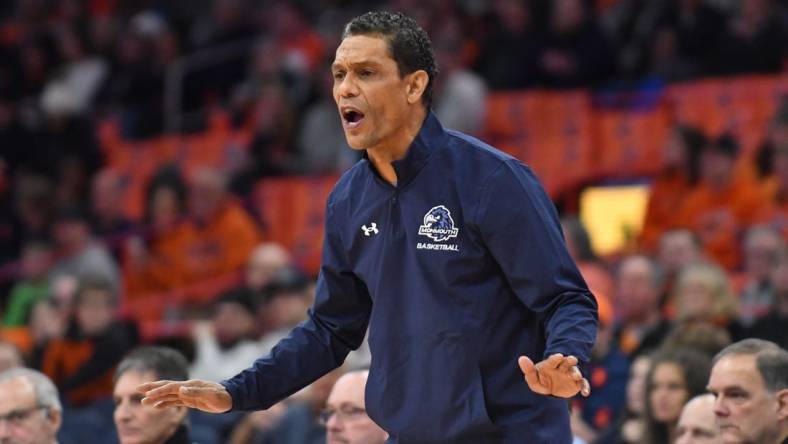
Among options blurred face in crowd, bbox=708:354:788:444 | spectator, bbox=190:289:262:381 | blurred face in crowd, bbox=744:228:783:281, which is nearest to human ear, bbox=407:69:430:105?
blurred face in crowd, bbox=708:354:788:444

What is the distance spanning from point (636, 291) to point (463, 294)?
15.4ft

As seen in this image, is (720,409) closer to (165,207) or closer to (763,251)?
(763,251)

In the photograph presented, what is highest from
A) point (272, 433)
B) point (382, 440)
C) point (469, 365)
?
point (469, 365)

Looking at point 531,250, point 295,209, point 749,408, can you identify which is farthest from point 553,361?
point 295,209

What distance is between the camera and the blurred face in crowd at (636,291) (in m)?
8.89

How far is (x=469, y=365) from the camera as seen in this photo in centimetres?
430

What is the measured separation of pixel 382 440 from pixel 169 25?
1001cm

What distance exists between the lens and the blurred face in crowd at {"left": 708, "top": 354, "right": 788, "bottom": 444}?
17.8 ft

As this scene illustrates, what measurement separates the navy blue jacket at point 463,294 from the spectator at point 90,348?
17.5 feet

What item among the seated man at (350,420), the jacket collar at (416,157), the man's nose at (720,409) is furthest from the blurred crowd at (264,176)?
Result: the jacket collar at (416,157)

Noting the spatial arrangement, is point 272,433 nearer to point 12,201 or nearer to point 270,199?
point 270,199

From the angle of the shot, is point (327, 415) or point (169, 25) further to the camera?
point (169, 25)

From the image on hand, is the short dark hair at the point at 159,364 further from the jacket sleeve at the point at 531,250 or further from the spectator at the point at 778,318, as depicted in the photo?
the spectator at the point at 778,318

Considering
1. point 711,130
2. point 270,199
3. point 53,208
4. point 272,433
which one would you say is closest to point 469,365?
point 272,433
